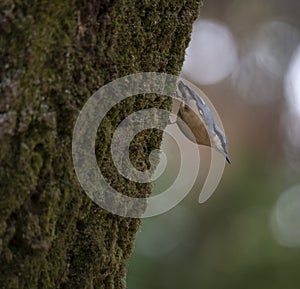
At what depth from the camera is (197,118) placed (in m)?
1.01

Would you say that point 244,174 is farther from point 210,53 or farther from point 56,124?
point 56,124

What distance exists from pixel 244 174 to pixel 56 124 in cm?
495

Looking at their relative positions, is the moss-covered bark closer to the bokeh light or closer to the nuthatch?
the nuthatch

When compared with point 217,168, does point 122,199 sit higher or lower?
lower

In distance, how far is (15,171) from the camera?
2.51 feet

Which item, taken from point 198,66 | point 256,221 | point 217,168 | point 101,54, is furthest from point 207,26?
point 101,54

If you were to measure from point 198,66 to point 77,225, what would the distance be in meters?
5.39

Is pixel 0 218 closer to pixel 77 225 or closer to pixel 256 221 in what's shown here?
pixel 77 225

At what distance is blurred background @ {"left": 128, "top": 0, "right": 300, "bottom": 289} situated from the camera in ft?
16.7

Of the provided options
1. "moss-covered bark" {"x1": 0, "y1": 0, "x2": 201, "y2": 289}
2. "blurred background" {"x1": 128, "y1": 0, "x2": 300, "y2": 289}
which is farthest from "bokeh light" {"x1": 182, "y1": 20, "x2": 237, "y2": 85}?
"moss-covered bark" {"x1": 0, "y1": 0, "x2": 201, "y2": 289}

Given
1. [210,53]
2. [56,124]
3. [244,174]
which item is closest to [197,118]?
[56,124]

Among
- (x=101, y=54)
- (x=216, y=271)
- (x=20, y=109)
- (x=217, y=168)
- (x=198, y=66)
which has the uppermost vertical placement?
(x=198, y=66)

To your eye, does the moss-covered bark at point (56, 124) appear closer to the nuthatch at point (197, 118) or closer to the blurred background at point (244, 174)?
the nuthatch at point (197, 118)

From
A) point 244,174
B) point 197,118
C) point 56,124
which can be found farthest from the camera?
point 244,174
